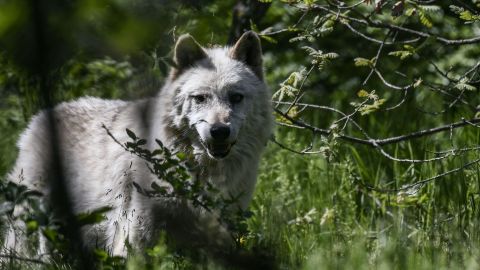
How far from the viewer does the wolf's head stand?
492cm

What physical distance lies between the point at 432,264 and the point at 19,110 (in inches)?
219

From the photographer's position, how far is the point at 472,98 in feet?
25.3

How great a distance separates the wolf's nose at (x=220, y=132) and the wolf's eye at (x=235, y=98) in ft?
1.33

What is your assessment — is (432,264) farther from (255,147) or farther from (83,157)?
(83,157)

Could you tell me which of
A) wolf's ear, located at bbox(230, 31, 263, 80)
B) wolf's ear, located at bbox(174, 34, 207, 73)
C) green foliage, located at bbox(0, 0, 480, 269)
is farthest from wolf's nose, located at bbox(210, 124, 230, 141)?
wolf's ear, located at bbox(230, 31, 263, 80)

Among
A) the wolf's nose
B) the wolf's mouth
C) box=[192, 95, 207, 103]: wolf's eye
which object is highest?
box=[192, 95, 207, 103]: wolf's eye

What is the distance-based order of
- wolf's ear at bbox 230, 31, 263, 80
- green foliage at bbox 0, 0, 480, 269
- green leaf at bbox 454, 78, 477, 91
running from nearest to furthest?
1. green foliage at bbox 0, 0, 480, 269
2. green leaf at bbox 454, 78, 477, 91
3. wolf's ear at bbox 230, 31, 263, 80

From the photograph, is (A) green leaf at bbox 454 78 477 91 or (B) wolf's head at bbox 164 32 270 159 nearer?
(A) green leaf at bbox 454 78 477 91

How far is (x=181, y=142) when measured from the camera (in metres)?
5.21

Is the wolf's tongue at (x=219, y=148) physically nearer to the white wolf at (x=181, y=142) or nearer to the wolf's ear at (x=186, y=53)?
the white wolf at (x=181, y=142)

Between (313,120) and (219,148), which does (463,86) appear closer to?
(219,148)

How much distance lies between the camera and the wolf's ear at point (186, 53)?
5.21 meters

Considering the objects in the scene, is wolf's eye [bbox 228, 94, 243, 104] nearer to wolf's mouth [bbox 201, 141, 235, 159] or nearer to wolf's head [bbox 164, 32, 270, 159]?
wolf's head [bbox 164, 32, 270, 159]

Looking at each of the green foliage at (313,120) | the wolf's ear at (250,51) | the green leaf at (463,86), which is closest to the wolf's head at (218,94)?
the wolf's ear at (250,51)
